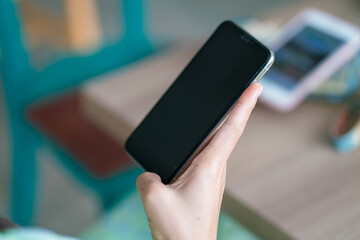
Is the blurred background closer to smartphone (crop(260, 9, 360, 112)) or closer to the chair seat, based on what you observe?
the chair seat

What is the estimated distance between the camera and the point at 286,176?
629 mm

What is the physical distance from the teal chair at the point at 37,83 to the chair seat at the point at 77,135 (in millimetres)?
18

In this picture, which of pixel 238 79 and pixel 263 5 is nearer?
pixel 238 79

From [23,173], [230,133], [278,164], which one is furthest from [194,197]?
[23,173]

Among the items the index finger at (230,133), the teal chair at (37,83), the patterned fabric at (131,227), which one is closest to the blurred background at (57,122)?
the teal chair at (37,83)

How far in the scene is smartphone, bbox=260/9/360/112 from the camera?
0.75m

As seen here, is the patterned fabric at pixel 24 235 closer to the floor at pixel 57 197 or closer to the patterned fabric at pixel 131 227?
the patterned fabric at pixel 131 227

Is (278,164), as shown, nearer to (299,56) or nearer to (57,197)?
(299,56)

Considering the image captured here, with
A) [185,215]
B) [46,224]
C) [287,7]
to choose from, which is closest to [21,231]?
[185,215]

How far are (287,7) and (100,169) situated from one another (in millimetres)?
510

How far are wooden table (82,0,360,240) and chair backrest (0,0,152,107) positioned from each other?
28 centimetres

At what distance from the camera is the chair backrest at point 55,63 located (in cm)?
100

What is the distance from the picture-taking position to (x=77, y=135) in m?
1.08

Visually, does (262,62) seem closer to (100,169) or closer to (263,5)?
(100,169)
